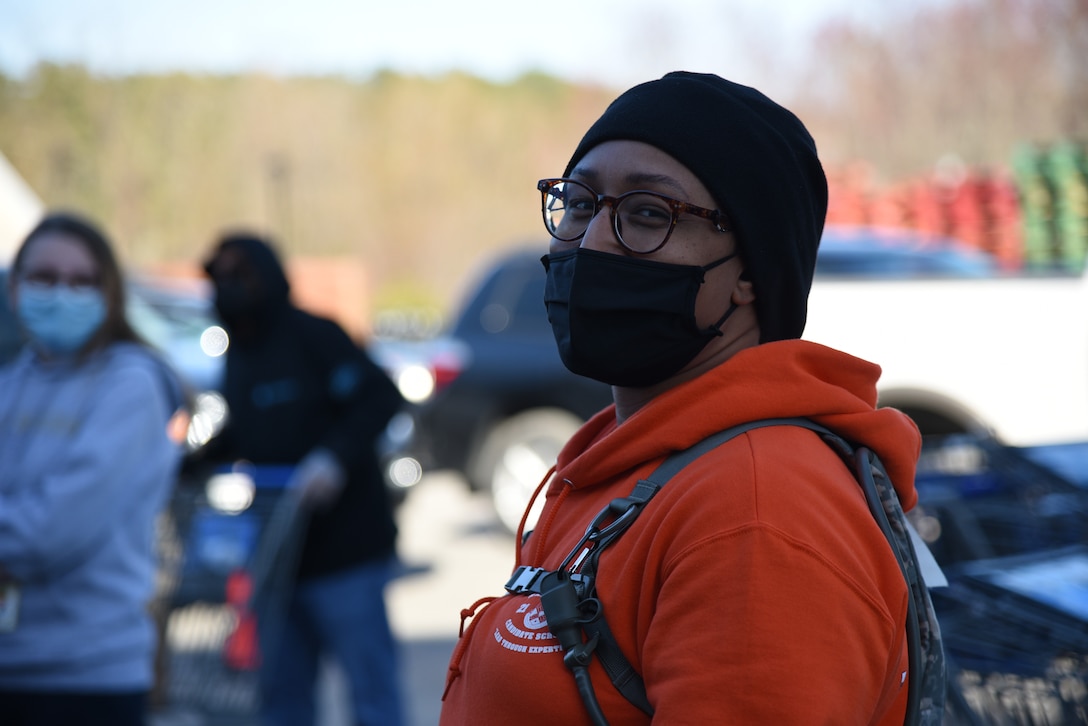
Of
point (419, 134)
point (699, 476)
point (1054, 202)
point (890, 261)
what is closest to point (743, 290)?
point (699, 476)

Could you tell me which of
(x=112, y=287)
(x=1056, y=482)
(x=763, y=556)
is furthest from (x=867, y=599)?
(x=112, y=287)

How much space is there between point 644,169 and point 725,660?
2.19 ft

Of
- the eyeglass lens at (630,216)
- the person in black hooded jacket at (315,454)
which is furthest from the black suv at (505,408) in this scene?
the eyeglass lens at (630,216)

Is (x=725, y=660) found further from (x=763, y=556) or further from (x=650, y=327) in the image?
(x=650, y=327)

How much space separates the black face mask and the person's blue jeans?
278 centimetres

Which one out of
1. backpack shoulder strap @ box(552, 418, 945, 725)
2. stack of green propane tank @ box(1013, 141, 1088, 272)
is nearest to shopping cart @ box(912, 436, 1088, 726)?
backpack shoulder strap @ box(552, 418, 945, 725)

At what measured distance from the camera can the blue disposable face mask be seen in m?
3.14

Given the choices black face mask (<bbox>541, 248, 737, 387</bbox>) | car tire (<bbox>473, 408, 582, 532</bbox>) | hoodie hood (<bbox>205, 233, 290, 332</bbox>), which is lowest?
car tire (<bbox>473, 408, 582, 532</bbox>)

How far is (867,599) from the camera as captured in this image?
1257 millimetres

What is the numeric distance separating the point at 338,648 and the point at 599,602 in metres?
3.01

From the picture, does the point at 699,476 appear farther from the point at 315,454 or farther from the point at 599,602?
the point at 315,454

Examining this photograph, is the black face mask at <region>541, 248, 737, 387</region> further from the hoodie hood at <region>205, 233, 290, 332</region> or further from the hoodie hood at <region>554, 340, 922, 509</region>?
the hoodie hood at <region>205, 233, 290, 332</region>

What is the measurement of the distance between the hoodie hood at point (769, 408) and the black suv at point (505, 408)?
694 centimetres

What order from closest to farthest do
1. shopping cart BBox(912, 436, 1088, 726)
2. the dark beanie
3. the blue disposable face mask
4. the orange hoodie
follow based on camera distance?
the orange hoodie, the dark beanie, shopping cart BBox(912, 436, 1088, 726), the blue disposable face mask
